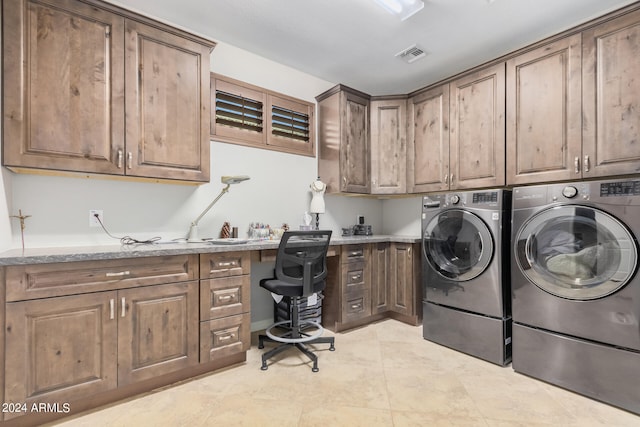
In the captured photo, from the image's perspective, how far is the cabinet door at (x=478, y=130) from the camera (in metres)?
2.62

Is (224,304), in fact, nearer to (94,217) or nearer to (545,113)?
(94,217)

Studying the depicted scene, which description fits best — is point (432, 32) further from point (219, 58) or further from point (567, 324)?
point (567, 324)

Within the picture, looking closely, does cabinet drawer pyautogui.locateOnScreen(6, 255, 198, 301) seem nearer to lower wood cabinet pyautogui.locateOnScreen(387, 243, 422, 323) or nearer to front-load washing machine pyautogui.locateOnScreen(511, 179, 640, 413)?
lower wood cabinet pyautogui.locateOnScreen(387, 243, 422, 323)

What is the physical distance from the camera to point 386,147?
11.3 feet

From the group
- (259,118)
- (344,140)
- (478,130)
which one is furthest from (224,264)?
(478,130)

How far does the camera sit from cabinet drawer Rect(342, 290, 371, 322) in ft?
9.57

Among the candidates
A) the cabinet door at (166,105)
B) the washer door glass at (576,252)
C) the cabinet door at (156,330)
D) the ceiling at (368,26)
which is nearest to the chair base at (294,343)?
the cabinet door at (156,330)

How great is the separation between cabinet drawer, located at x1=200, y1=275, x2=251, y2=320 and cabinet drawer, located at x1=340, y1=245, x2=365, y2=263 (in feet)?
3.37

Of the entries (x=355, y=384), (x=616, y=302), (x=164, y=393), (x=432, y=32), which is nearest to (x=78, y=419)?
(x=164, y=393)

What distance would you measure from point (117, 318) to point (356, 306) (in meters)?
1.99

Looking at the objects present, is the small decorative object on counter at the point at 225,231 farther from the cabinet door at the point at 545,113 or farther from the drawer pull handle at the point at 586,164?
the drawer pull handle at the point at 586,164

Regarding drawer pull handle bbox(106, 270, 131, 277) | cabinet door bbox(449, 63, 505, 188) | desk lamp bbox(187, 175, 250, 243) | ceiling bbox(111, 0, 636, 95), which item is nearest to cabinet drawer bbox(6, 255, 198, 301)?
drawer pull handle bbox(106, 270, 131, 277)

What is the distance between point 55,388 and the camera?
1.58 metres

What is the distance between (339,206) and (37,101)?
8.84ft
